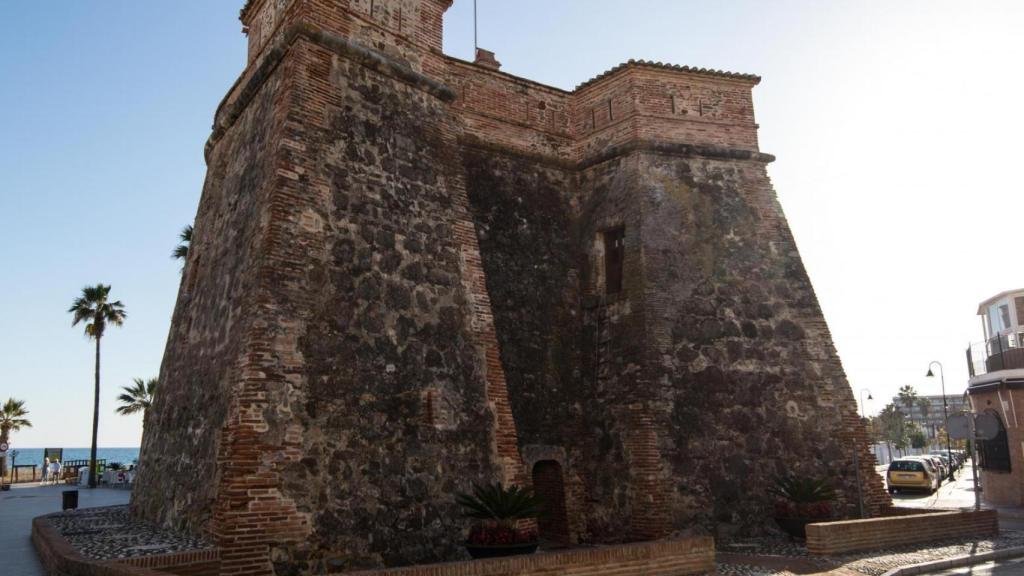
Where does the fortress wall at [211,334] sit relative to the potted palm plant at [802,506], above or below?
above

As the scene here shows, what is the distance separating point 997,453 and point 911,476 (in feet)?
17.8

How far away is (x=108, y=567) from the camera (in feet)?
22.1

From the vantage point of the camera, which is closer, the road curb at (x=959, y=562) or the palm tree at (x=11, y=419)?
the road curb at (x=959, y=562)

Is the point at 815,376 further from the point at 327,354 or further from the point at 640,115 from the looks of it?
the point at 327,354

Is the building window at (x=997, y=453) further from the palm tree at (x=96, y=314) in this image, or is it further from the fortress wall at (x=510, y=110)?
the palm tree at (x=96, y=314)

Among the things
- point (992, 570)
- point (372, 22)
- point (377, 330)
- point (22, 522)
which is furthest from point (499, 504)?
point (22, 522)

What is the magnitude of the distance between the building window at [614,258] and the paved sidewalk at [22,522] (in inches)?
407

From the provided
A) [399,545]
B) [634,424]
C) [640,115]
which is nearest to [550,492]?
[634,424]

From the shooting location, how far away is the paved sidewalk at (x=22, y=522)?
33.7 ft

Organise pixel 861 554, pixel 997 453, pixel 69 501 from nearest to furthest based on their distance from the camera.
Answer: pixel 861 554 < pixel 69 501 < pixel 997 453

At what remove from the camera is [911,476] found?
25.6 m

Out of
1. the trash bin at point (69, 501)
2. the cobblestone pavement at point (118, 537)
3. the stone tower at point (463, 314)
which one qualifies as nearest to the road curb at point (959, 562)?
the stone tower at point (463, 314)

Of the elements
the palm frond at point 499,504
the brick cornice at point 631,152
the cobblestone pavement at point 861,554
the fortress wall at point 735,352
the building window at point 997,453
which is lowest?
the cobblestone pavement at point 861,554

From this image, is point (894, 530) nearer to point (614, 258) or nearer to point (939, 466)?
point (614, 258)
